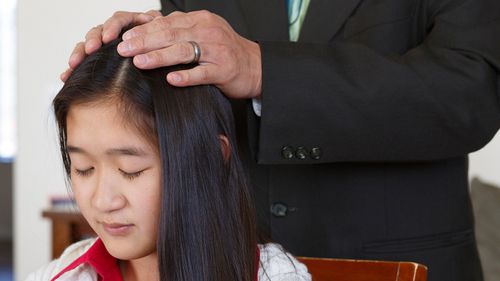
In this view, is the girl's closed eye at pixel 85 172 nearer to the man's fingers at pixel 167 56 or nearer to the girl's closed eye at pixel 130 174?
the girl's closed eye at pixel 130 174

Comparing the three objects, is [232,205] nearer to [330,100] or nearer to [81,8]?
[330,100]

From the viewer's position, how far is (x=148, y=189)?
126 cm

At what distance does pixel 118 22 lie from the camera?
134 centimetres

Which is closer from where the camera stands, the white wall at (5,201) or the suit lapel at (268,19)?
the suit lapel at (268,19)

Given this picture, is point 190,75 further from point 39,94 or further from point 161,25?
point 39,94

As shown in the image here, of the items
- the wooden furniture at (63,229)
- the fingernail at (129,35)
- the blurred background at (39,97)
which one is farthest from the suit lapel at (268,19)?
the wooden furniture at (63,229)

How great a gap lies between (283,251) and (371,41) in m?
0.41

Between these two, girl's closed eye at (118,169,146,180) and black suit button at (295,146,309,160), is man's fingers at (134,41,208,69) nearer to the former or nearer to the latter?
girl's closed eye at (118,169,146,180)

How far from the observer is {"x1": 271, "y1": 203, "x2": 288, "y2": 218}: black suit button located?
63.6 inches

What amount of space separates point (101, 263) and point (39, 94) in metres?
2.33

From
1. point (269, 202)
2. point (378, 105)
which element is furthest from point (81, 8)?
point (378, 105)

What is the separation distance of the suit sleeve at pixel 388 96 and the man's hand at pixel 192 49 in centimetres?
6

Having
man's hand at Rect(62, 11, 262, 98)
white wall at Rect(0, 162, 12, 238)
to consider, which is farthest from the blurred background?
white wall at Rect(0, 162, 12, 238)

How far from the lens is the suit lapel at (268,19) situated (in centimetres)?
162
